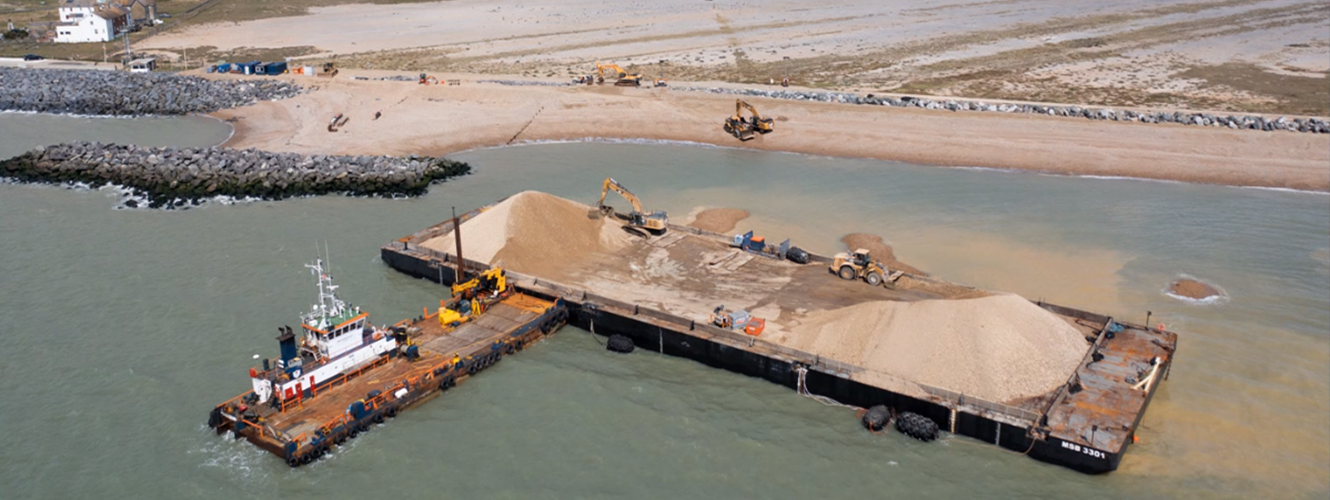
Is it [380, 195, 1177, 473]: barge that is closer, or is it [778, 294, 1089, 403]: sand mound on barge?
[380, 195, 1177, 473]: barge

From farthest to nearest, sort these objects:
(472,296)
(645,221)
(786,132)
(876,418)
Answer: (786,132)
(645,221)
(472,296)
(876,418)

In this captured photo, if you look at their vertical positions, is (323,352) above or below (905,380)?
above

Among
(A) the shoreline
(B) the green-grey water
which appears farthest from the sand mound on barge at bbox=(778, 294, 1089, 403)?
(A) the shoreline

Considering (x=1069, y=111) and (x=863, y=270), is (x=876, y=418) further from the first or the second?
(x=1069, y=111)

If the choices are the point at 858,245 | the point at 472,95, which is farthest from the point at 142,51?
the point at 858,245

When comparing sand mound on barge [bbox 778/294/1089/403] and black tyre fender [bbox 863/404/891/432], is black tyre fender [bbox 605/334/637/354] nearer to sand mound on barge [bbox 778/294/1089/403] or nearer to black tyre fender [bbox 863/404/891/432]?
sand mound on barge [bbox 778/294/1089/403]

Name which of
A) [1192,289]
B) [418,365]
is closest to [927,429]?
[418,365]
